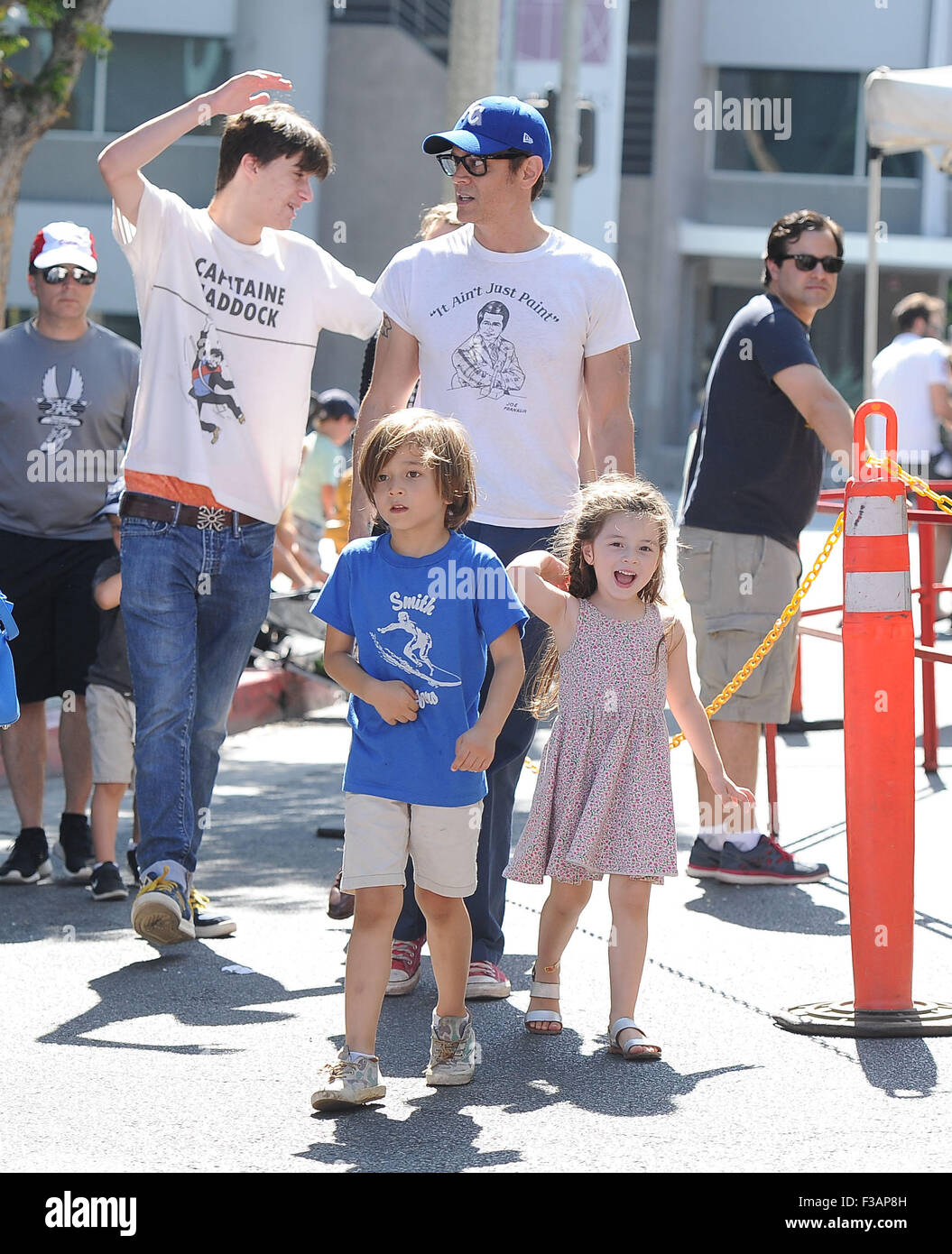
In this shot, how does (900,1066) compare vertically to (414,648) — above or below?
below

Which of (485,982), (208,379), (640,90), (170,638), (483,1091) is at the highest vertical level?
(640,90)

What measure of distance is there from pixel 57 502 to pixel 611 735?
2630mm

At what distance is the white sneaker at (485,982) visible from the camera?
193 inches

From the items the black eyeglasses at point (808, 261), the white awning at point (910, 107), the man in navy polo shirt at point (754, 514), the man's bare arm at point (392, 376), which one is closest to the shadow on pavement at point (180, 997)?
the man's bare arm at point (392, 376)

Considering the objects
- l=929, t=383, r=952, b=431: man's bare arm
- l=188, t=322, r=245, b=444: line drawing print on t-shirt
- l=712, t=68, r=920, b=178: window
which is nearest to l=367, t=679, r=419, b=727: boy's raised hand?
l=188, t=322, r=245, b=444: line drawing print on t-shirt

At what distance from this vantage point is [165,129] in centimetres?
517

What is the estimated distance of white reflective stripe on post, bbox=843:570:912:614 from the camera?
15.0 feet

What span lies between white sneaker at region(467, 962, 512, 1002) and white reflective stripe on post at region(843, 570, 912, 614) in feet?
4.33

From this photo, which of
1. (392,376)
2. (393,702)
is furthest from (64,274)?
(393,702)

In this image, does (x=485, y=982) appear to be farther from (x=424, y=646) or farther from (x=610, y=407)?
(x=610, y=407)

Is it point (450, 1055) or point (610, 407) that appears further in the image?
point (610, 407)

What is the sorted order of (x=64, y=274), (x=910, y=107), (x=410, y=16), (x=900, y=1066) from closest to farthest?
1. (x=900, y=1066)
2. (x=64, y=274)
3. (x=910, y=107)
4. (x=410, y=16)
